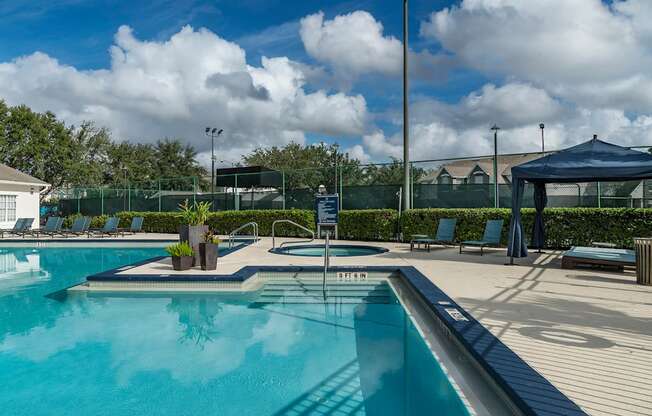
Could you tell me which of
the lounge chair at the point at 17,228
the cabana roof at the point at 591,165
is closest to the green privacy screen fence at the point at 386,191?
the cabana roof at the point at 591,165

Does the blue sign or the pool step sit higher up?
the blue sign

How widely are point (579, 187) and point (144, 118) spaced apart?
183 ft

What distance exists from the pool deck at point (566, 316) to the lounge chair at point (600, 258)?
157mm

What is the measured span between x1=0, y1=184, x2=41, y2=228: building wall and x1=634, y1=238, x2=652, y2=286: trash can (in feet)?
78.3

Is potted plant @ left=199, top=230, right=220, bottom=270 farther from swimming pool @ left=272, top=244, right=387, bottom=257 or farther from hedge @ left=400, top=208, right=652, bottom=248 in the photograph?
hedge @ left=400, top=208, right=652, bottom=248

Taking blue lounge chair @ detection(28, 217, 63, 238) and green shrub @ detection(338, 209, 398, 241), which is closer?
green shrub @ detection(338, 209, 398, 241)

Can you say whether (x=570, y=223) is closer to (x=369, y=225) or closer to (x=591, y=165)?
(x=591, y=165)

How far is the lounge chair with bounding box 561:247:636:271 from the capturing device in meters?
6.90

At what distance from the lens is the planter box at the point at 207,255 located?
7551 mm

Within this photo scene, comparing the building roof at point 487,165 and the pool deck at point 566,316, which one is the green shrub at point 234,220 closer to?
the building roof at point 487,165

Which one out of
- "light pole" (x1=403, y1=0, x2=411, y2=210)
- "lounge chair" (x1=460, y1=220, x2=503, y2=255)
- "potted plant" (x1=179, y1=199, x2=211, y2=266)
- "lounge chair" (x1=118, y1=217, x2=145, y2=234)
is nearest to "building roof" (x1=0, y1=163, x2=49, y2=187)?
"lounge chair" (x1=118, y1=217, x2=145, y2=234)

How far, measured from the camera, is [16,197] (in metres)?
20.5

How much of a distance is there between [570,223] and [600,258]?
11.4 ft

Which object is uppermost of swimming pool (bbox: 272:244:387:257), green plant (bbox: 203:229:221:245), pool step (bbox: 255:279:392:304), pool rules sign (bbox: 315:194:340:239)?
pool rules sign (bbox: 315:194:340:239)
